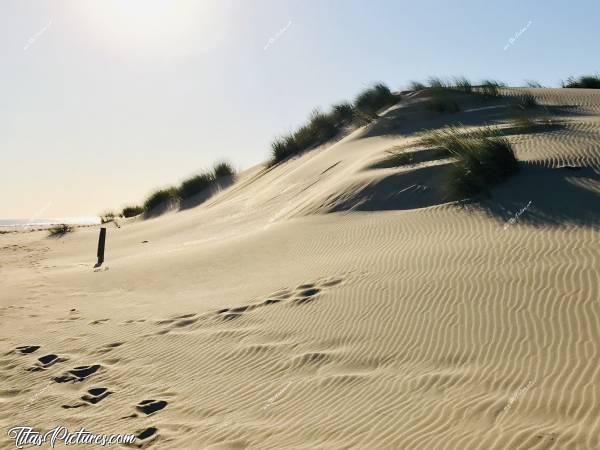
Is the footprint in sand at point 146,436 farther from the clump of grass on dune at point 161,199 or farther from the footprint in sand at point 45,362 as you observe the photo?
the clump of grass on dune at point 161,199

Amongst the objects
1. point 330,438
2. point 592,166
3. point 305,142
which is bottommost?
point 330,438

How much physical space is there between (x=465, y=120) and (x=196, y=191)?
12478 millimetres

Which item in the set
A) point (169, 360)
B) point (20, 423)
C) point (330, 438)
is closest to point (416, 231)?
point (169, 360)

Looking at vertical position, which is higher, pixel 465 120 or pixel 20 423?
pixel 465 120

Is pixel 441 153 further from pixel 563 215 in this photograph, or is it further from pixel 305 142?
pixel 305 142

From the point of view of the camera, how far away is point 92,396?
237 inches

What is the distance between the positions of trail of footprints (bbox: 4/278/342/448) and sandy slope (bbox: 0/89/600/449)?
0.13 feet

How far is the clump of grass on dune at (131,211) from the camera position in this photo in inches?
1142

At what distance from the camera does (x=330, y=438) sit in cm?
459

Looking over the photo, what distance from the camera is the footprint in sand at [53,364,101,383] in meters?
6.57

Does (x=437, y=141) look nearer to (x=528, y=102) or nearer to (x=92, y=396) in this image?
(x=528, y=102)
